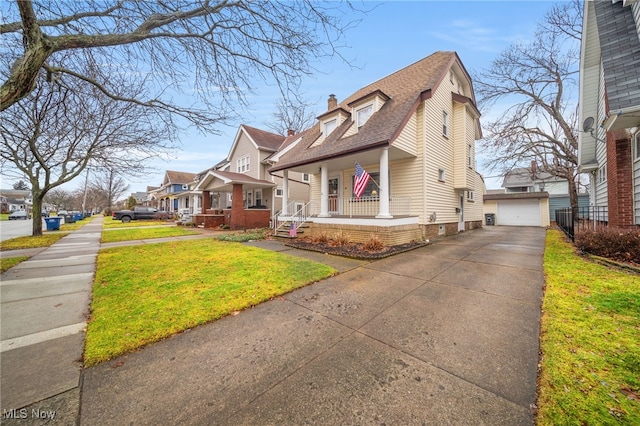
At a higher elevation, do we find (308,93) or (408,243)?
(308,93)

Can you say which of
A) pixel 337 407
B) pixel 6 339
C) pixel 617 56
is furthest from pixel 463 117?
pixel 6 339

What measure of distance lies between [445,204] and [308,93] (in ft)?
30.5

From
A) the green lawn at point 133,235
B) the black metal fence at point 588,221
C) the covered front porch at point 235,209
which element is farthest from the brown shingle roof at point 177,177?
the black metal fence at point 588,221

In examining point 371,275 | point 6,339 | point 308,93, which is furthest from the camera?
point 308,93

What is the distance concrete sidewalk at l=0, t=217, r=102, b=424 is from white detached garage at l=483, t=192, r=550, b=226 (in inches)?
1054

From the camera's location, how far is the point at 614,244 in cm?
600

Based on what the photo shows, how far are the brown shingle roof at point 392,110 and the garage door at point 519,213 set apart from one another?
1525 cm

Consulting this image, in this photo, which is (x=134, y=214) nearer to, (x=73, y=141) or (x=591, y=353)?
(x=73, y=141)

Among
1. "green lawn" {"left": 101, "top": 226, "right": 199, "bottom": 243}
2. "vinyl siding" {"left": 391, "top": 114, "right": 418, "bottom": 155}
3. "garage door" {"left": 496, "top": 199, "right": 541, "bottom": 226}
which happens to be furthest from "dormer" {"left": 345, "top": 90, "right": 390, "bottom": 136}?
"garage door" {"left": 496, "top": 199, "right": 541, "bottom": 226}

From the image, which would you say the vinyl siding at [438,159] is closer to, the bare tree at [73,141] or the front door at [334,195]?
the front door at [334,195]

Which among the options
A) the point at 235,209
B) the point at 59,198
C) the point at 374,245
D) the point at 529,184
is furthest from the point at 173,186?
the point at 529,184

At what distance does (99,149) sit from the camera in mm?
12992

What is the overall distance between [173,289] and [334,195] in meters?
9.89

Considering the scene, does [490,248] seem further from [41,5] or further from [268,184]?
[268,184]
